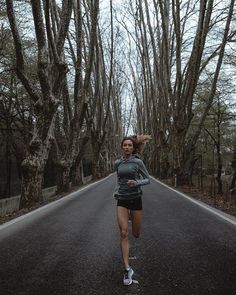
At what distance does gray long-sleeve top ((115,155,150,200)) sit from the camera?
5.03 m

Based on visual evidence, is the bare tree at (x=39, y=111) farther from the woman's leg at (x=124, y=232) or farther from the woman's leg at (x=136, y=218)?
the woman's leg at (x=124, y=232)

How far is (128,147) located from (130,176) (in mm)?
351

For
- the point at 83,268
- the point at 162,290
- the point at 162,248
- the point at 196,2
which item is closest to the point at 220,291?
the point at 162,290

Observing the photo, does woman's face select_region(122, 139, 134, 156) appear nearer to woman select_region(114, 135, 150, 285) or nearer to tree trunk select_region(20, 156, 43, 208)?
woman select_region(114, 135, 150, 285)

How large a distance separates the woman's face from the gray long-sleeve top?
0.08m

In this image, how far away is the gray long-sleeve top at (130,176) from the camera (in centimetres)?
503

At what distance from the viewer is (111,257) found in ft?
18.7

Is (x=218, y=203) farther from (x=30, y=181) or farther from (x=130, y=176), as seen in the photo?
(x=130, y=176)

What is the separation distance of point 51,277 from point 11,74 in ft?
61.3

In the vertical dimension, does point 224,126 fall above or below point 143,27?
below

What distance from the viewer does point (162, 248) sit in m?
6.25

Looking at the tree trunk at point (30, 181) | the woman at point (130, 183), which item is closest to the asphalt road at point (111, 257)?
the woman at point (130, 183)

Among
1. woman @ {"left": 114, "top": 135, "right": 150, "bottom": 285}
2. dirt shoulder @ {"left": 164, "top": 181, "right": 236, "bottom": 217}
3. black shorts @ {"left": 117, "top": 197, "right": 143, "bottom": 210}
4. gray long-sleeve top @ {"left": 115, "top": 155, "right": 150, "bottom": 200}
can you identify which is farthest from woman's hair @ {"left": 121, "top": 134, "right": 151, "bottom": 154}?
dirt shoulder @ {"left": 164, "top": 181, "right": 236, "bottom": 217}

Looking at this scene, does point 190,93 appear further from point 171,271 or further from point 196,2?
point 171,271
